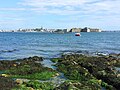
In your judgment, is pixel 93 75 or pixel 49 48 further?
pixel 49 48

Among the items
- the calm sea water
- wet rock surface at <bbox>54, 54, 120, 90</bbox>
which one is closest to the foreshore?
wet rock surface at <bbox>54, 54, 120, 90</bbox>

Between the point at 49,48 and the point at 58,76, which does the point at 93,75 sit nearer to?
the point at 58,76

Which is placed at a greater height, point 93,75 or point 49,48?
point 93,75

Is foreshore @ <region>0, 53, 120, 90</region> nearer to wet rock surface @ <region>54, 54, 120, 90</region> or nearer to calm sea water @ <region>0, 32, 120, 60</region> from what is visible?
wet rock surface @ <region>54, 54, 120, 90</region>

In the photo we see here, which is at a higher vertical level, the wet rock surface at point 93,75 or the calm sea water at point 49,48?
the wet rock surface at point 93,75

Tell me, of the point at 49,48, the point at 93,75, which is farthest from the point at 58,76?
the point at 49,48

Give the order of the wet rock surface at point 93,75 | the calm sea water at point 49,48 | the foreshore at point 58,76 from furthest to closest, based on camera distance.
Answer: the calm sea water at point 49,48
the wet rock surface at point 93,75
the foreshore at point 58,76

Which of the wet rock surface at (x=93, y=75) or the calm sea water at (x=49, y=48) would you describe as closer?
the wet rock surface at (x=93, y=75)

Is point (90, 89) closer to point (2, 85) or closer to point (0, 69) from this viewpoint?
point (2, 85)

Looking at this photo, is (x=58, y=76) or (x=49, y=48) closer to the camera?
(x=58, y=76)

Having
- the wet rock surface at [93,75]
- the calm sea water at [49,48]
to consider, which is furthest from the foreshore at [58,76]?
the calm sea water at [49,48]

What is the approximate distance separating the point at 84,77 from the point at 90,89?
4.84 m

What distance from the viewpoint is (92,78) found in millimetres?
28562

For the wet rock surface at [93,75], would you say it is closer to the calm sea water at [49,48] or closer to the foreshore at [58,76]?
the foreshore at [58,76]
